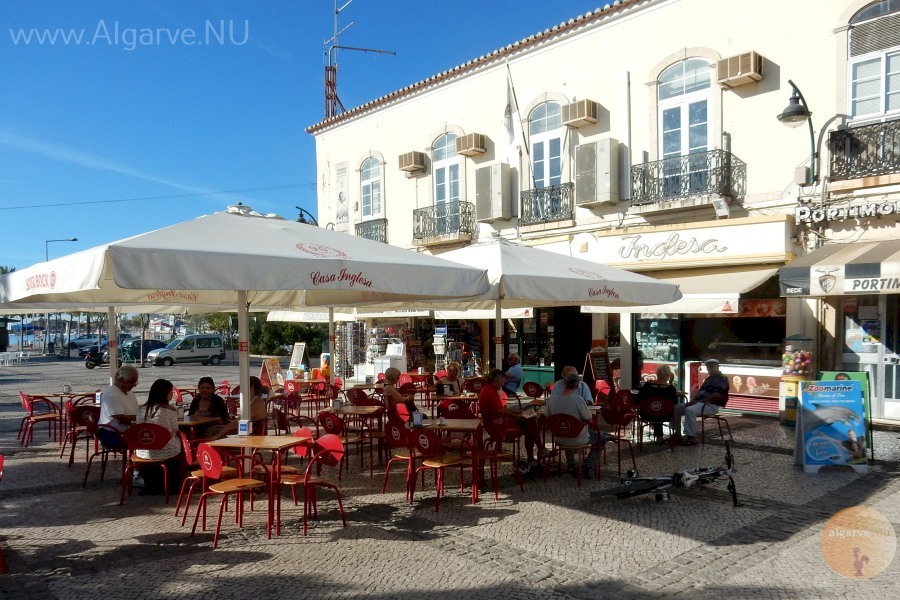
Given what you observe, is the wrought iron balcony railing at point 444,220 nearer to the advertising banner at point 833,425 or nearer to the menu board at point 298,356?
the menu board at point 298,356

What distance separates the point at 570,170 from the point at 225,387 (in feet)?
28.4

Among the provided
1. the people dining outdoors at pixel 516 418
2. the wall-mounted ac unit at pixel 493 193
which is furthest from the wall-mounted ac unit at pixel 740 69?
the people dining outdoors at pixel 516 418

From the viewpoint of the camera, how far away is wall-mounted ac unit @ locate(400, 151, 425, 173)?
1848 cm

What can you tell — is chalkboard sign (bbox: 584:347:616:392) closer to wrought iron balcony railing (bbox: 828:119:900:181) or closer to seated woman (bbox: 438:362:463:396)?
seated woman (bbox: 438:362:463:396)

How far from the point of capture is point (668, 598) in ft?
14.7

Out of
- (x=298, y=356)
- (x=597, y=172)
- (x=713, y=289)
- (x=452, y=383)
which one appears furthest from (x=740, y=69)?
(x=298, y=356)

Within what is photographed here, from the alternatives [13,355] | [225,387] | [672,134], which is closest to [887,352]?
[672,134]

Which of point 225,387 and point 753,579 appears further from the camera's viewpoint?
point 225,387

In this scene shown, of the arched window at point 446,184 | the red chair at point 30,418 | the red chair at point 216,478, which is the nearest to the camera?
the red chair at point 216,478

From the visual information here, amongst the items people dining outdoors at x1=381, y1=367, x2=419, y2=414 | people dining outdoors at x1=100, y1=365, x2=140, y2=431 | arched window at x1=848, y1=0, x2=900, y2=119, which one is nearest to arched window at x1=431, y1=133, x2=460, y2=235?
people dining outdoors at x1=381, y1=367, x2=419, y2=414

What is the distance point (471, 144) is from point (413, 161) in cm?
217

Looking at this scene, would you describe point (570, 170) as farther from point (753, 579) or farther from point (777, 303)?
point (753, 579)

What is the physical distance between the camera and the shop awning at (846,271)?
31.7ft

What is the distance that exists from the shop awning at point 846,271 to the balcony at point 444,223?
816cm
